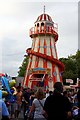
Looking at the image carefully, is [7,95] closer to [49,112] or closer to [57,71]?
[49,112]

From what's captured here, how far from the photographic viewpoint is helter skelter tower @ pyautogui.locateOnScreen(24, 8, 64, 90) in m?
45.2

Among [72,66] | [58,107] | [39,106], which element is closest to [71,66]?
[72,66]

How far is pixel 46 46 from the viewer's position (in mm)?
46750

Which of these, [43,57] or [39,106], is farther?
[43,57]

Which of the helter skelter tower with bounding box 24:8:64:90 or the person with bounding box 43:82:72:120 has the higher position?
the helter skelter tower with bounding box 24:8:64:90

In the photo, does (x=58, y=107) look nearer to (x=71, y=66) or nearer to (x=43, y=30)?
(x=43, y=30)

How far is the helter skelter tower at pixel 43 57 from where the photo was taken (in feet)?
148

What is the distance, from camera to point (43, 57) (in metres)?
45.4

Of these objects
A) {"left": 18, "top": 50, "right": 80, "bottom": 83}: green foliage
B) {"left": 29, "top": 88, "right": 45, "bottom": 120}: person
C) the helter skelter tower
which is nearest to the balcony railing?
the helter skelter tower

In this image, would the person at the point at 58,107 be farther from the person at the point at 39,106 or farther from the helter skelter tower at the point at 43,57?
the helter skelter tower at the point at 43,57

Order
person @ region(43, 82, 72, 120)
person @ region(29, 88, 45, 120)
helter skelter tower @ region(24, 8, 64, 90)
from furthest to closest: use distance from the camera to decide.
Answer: helter skelter tower @ region(24, 8, 64, 90), person @ region(29, 88, 45, 120), person @ region(43, 82, 72, 120)

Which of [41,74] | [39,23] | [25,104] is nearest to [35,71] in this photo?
[41,74]

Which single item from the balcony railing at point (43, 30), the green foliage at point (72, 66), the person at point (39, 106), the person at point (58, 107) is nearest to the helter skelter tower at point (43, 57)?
the balcony railing at point (43, 30)

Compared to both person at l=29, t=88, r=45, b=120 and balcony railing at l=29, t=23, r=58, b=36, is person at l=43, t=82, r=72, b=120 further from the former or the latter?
balcony railing at l=29, t=23, r=58, b=36
